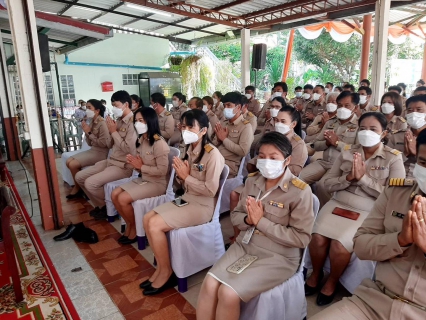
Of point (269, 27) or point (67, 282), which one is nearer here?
point (67, 282)

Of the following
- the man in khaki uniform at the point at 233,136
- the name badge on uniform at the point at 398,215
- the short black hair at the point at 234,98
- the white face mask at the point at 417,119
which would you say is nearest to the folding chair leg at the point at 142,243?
the man in khaki uniform at the point at 233,136

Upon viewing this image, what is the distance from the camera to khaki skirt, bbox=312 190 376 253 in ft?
6.61

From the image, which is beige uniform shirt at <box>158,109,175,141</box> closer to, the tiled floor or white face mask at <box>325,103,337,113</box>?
the tiled floor

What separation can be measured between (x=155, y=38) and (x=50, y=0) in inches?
218

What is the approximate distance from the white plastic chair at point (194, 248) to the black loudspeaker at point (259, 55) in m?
6.55

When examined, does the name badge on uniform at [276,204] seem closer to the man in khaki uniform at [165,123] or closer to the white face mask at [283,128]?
the white face mask at [283,128]

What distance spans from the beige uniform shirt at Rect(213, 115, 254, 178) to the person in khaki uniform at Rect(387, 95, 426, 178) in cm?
138

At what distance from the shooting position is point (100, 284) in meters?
2.39

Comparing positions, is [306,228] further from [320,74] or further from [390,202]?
[320,74]

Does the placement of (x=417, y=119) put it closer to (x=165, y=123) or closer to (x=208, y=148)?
(x=208, y=148)

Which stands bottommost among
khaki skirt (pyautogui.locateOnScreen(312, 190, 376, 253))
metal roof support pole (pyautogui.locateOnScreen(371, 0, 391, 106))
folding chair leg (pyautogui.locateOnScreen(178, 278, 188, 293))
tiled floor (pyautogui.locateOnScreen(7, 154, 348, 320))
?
tiled floor (pyautogui.locateOnScreen(7, 154, 348, 320))

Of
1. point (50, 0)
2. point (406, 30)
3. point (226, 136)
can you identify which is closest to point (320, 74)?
point (406, 30)

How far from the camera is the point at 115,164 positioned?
362cm

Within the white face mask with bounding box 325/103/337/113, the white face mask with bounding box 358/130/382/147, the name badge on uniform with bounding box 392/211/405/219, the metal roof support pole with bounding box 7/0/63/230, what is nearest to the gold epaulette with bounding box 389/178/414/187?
the name badge on uniform with bounding box 392/211/405/219
